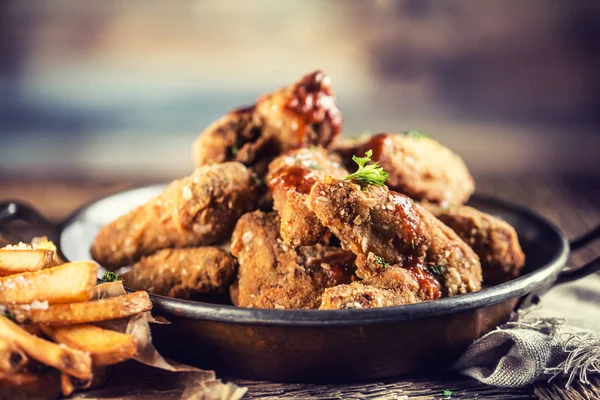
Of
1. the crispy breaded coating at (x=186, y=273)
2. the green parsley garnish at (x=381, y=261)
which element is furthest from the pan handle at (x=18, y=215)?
the green parsley garnish at (x=381, y=261)

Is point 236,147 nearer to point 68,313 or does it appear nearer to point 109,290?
point 109,290

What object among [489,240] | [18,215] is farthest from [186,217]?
[489,240]

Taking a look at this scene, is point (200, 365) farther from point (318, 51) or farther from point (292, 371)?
point (318, 51)

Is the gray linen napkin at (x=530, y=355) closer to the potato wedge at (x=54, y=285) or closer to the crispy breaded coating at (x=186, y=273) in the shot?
the crispy breaded coating at (x=186, y=273)

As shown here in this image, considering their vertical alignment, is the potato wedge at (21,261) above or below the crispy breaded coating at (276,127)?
below

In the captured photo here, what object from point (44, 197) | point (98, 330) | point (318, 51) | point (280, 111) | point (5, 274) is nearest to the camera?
point (98, 330)

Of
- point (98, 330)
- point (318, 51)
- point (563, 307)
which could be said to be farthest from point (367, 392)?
point (318, 51)
